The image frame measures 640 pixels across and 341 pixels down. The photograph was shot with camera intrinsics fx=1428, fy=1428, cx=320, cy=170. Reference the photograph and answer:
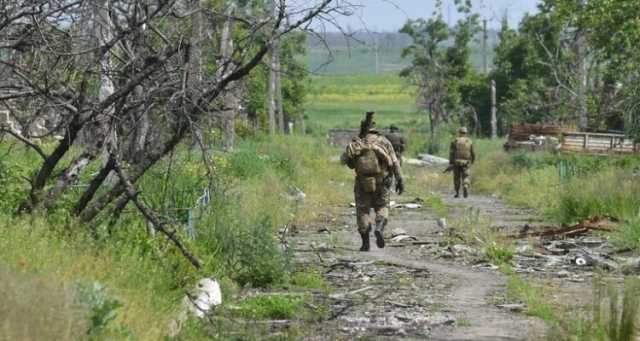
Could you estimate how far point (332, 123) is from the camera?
407 ft

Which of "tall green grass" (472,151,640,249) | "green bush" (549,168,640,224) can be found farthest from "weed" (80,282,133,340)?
"green bush" (549,168,640,224)

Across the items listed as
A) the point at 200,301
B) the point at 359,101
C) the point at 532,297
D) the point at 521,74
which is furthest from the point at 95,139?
the point at 359,101

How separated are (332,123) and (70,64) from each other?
111 metres

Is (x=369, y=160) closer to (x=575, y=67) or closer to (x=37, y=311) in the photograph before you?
(x=37, y=311)

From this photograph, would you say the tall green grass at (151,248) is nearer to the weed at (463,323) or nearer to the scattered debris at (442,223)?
the weed at (463,323)

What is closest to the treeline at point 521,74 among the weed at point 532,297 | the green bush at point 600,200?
the green bush at point 600,200

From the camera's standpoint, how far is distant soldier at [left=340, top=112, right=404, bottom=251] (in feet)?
63.6

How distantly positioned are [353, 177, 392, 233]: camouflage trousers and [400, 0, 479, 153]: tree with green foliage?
233 ft

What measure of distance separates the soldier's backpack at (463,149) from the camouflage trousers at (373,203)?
12827 millimetres

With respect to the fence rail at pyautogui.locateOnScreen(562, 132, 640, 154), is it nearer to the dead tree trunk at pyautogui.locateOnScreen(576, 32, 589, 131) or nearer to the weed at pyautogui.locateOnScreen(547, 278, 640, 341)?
the dead tree trunk at pyautogui.locateOnScreen(576, 32, 589, 131)

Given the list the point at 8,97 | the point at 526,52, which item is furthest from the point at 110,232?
the point at 526,52

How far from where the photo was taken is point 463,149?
107 ft

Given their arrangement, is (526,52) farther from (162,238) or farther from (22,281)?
(22,281)

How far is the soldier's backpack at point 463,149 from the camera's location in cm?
3238
